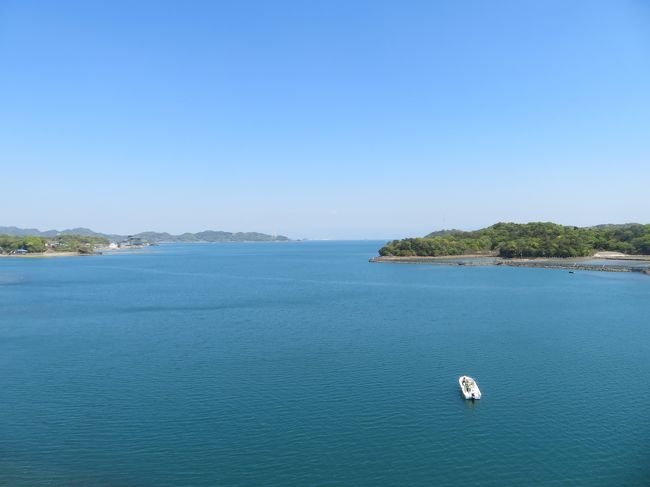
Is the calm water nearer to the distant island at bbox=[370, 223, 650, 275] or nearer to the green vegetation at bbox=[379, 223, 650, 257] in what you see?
the distant island at bbox=[370, 223, 650, 275]

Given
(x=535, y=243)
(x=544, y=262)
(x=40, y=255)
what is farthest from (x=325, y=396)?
(x=40, y=255)

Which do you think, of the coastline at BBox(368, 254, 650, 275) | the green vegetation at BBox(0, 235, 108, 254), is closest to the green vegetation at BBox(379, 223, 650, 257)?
the coastline at BBox(368, 254, 650, 275)

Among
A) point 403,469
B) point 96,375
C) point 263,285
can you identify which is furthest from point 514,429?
point 263,285

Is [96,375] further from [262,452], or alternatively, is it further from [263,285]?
[263,285]

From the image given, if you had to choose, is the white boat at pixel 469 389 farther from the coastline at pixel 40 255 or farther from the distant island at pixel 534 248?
the coastline at pixel 40 255

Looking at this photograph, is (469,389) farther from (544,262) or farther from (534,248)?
(534,248)

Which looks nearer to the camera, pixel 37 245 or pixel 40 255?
pixel 40 255
